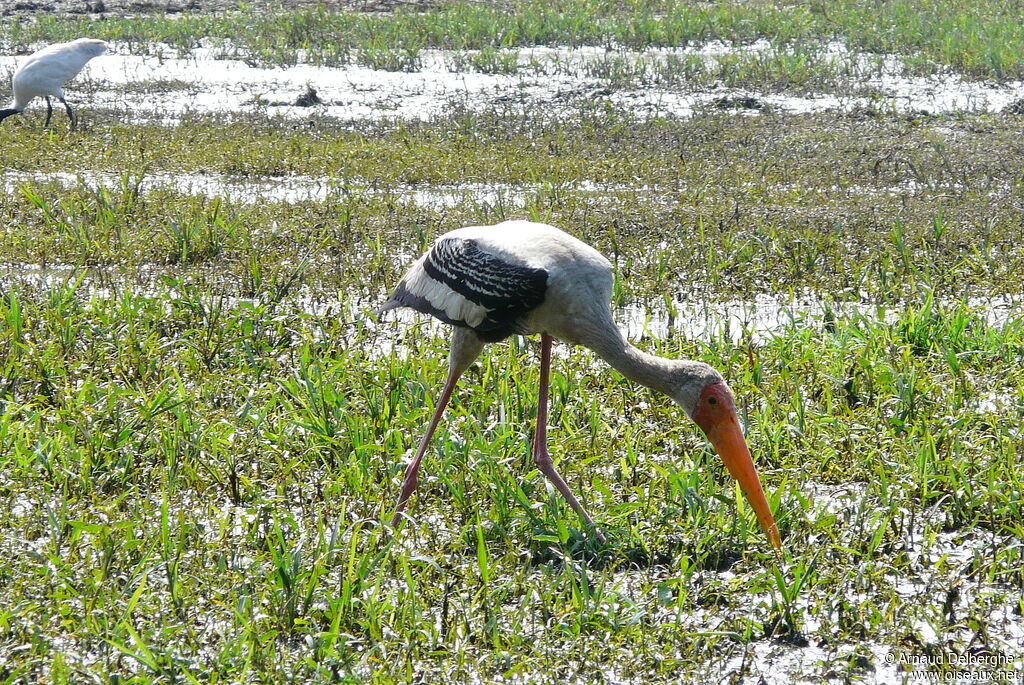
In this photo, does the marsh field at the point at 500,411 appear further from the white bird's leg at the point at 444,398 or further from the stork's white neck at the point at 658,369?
the stork's white neck at the point at 658,369

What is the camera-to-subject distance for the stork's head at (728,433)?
3068 mm

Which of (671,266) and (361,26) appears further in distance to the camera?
(361,26)

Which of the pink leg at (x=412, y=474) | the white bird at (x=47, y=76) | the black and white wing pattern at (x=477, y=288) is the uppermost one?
the white bird at (x=47, y=76)

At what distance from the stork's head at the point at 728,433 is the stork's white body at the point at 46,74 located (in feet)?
24.1

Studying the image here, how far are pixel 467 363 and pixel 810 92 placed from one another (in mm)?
7603

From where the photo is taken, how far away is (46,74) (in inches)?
347

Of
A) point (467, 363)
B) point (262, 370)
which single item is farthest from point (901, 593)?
point (262, 370)

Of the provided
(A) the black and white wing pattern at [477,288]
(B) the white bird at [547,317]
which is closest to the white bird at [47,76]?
(A) the black and white wing pattern at [477,288]

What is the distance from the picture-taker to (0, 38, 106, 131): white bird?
870 centimetres

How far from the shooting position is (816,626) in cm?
299

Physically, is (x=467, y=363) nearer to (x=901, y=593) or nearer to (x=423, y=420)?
(x=423, y=420)

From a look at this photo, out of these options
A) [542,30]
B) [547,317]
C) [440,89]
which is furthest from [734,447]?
[542,30]

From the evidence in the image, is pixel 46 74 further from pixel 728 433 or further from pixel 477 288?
pixel 728 433

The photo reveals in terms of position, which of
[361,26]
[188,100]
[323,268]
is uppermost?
[361,26]
